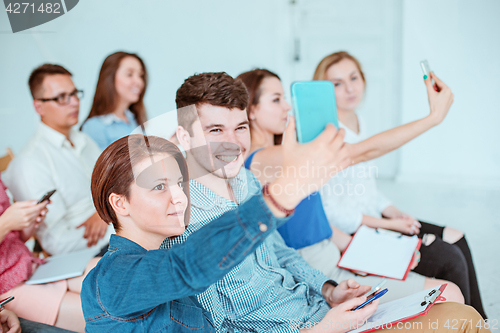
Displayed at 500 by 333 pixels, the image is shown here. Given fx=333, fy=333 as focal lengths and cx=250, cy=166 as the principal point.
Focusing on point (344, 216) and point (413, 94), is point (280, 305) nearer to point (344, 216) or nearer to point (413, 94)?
point (344, 216)

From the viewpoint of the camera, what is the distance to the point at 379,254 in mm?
1107

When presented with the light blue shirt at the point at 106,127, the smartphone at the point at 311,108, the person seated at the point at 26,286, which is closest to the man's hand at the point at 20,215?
the person seated at the point at 26,286

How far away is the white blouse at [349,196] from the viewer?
1308mm

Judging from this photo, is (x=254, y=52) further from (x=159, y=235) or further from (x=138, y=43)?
(x=159, y=235)

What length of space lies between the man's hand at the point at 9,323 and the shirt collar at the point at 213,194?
588mm

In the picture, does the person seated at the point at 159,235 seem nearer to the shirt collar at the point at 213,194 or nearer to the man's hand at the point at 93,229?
the shirt collar at the point at 213,194

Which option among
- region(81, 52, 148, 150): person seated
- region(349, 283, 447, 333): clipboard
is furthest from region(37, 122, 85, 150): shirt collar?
region(349, 283, 447, 333): clipboard

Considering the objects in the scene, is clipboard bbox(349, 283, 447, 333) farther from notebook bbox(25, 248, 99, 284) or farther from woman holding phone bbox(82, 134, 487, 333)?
notebook bbox(25, 248, 99, 284)

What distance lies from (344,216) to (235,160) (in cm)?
75

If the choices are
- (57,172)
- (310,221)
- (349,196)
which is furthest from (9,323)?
(349,196)

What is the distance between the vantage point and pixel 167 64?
54.7 inches

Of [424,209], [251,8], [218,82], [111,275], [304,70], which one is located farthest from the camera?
[304,70]

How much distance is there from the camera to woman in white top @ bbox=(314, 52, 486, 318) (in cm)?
117

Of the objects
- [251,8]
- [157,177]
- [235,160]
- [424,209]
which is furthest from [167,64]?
[424,209]
